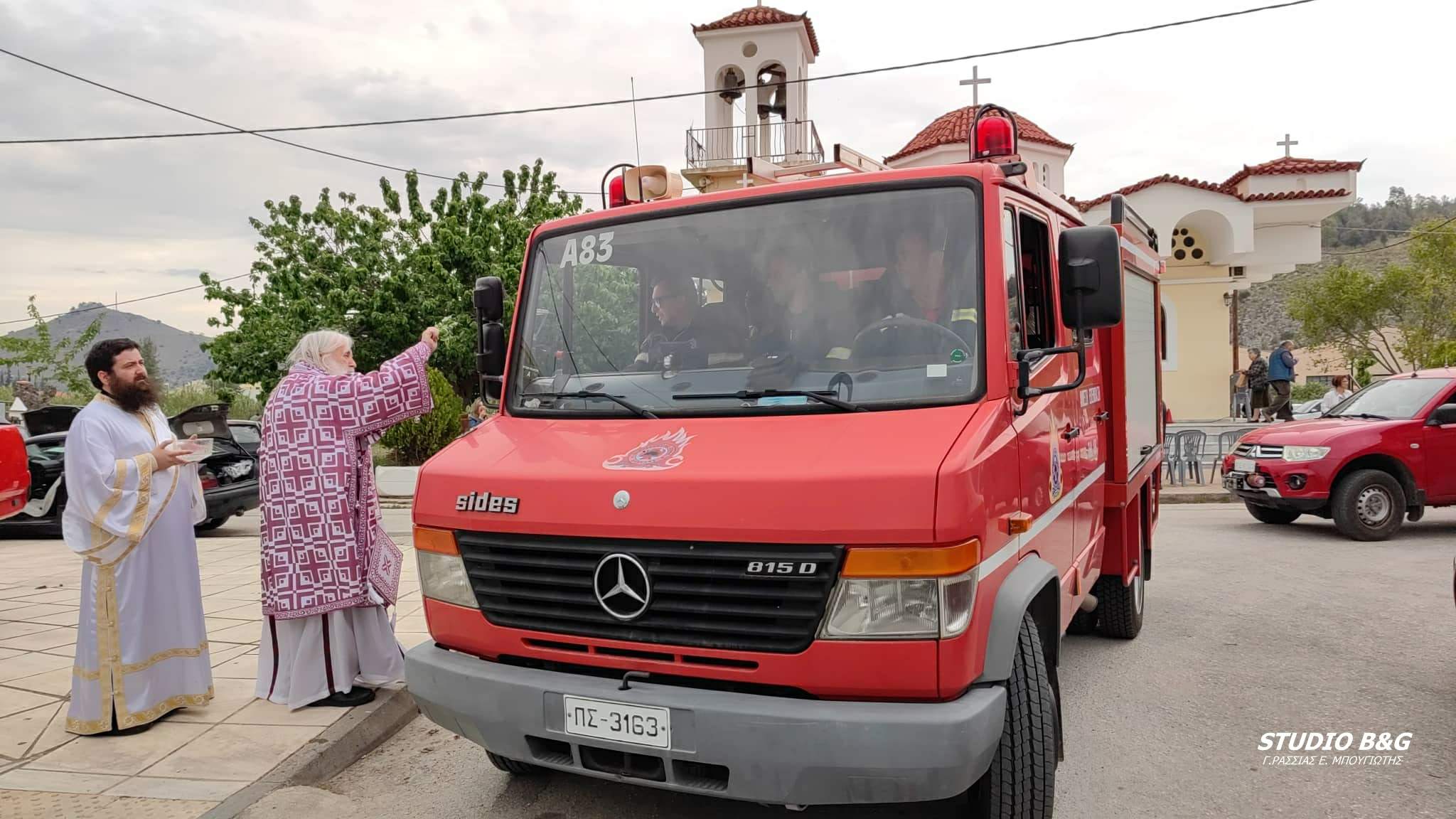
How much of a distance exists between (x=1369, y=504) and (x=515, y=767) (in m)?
8.80

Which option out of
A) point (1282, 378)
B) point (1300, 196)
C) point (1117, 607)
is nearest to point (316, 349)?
point (1117, 607)

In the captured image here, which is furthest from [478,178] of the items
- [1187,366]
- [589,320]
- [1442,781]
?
[1442,781]

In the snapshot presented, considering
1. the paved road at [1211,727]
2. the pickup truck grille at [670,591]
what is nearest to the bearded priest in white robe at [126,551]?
the paved road at [1211,727]

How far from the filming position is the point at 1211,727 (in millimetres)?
4516

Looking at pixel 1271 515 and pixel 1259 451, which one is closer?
pixel 1259 451

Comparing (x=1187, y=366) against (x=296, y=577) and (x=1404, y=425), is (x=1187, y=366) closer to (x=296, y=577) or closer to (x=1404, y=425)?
(x=1404, y=425)

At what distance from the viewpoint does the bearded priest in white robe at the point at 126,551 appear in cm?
426

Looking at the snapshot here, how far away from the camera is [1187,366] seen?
79.4 feet

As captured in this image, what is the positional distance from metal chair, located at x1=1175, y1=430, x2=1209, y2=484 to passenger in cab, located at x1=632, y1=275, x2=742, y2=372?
12340 mm

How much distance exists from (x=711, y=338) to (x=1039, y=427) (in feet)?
3.86

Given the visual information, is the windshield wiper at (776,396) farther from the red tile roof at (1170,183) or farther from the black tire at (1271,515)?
the red tile roof at (1170,183)

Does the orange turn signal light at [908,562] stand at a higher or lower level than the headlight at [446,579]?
higher

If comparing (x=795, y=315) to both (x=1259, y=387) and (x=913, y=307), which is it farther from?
(x=1259, y=387)

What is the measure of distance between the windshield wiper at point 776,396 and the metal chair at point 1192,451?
12.5m
